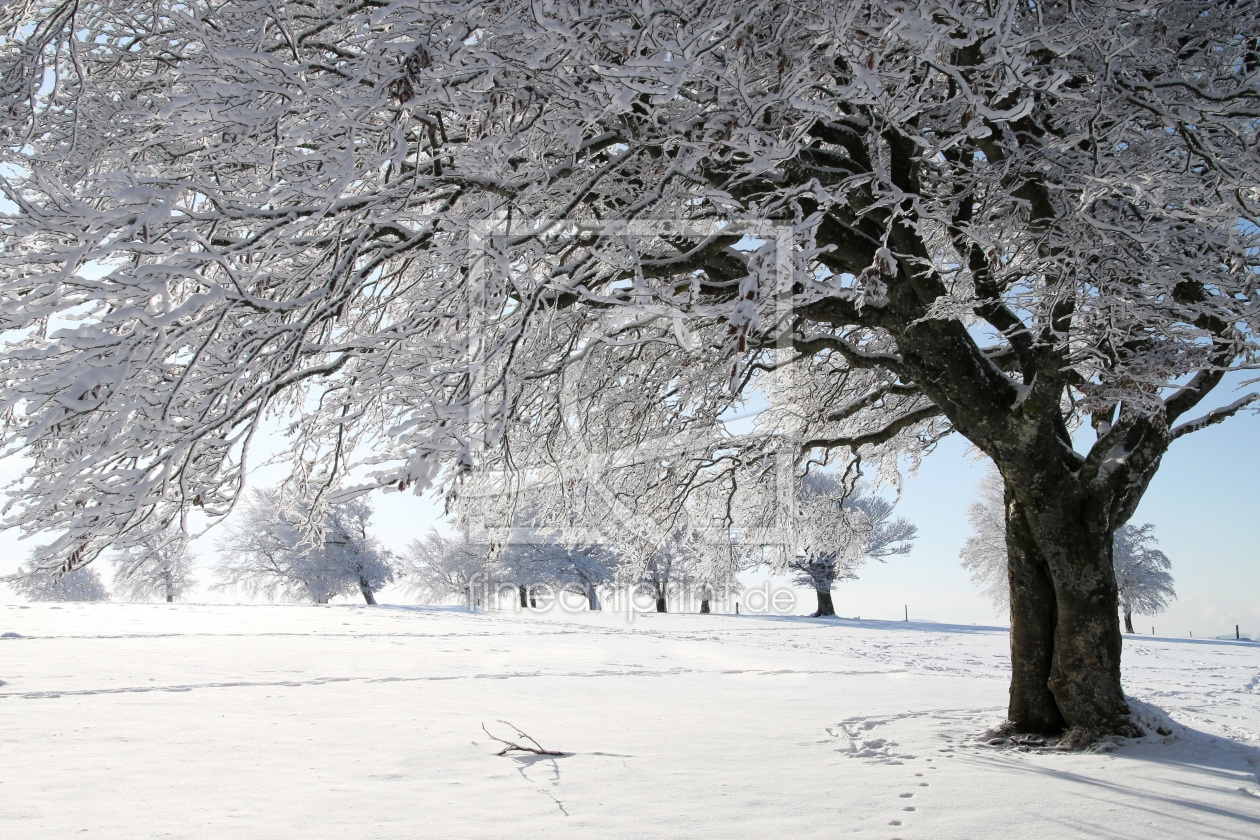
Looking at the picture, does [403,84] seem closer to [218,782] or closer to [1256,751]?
[218,782]

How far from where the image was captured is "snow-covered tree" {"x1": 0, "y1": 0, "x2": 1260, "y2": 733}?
309 centimetres

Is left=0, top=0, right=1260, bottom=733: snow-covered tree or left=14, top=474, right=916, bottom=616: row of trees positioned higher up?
left=0, top=0, right=1260, bottom=733: snow-covered tree

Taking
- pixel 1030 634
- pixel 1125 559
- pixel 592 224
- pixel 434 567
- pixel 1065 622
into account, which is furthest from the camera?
pixel 434 567

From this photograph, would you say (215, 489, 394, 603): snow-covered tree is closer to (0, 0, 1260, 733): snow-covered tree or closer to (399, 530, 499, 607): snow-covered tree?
(399, 530, 499, 607): snow-covered tree

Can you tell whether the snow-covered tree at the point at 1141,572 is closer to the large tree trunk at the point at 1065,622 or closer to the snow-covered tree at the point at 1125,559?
the snow-covered tree at the point at 1125,559

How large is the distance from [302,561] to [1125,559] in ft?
134

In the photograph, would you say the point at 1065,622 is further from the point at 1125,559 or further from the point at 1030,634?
the point at 1125,559

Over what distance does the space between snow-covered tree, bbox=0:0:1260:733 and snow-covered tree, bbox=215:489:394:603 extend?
36.3 meters

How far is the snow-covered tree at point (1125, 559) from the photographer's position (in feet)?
122

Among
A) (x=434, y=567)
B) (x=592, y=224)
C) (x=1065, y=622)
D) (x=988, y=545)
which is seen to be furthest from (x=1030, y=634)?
(x=434, y=567)

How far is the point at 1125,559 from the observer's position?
3725 cm

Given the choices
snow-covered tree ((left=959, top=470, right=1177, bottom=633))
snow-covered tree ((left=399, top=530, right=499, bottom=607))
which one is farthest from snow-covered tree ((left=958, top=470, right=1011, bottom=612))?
snow-covered tree ((left=399, top=530, right=499, bottom=607))

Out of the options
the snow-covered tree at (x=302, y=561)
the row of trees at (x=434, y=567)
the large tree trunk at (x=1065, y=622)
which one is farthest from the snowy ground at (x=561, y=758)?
the snow-covered tree at (x=302, y=561)

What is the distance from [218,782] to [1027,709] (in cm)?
607
